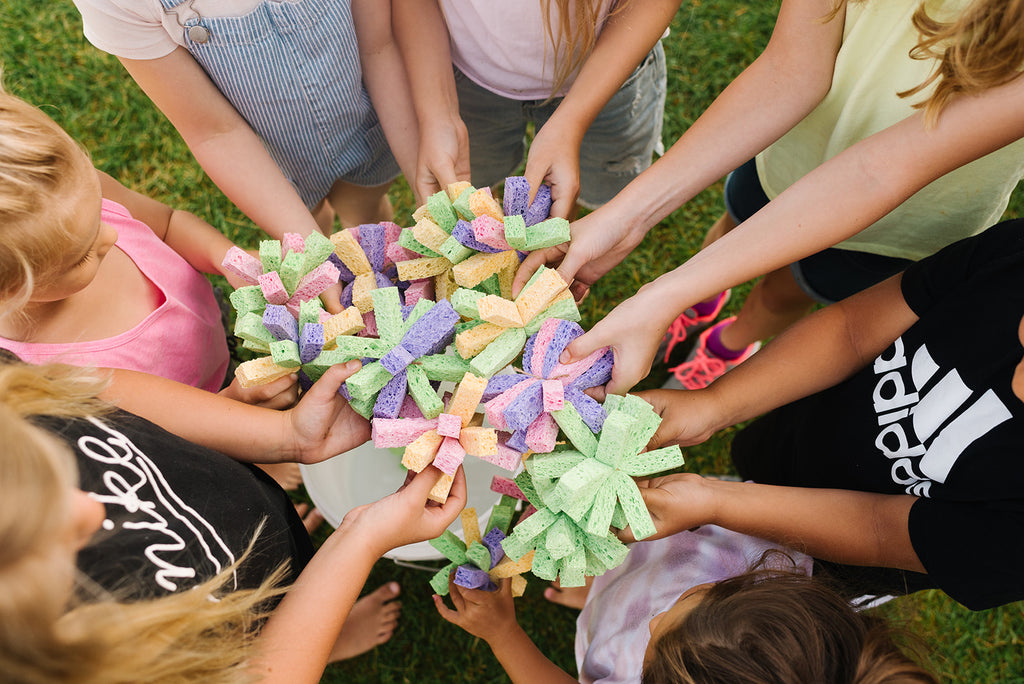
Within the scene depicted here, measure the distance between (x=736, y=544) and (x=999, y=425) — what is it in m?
0.56

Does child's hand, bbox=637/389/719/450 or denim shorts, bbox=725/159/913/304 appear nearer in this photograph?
child's hand, bbox=637/389/719/450

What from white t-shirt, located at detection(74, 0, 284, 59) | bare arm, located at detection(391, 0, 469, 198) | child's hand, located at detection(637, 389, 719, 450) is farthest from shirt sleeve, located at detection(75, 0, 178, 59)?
child's hand, located at detection(637, 389, 719, 450)

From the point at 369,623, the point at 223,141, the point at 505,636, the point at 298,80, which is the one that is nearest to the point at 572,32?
the point at 298,80

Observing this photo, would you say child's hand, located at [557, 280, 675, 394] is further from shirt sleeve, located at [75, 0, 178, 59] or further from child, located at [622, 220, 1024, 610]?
shirt sleeve, located at [75, 0, 178, 59]

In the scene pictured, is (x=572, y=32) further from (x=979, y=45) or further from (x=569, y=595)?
(x=569, y=595)

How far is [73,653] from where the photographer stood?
2.35 ft

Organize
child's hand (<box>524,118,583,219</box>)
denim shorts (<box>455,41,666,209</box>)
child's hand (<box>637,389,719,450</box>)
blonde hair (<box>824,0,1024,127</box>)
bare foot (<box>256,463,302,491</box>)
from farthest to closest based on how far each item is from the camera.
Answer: bare foot (<box>256,463,302,491</box>), denim shorts (<box>455,41,666,209</box>), child's hand (<box>524,118,583,219</box>), child's hand (<box>637,389,719,450</box>), blonde hair (<box>824,0,1024,127</box>)

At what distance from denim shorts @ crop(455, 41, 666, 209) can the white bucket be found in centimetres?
93

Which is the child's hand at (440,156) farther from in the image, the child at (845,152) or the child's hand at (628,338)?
the child's hand at (628,338)

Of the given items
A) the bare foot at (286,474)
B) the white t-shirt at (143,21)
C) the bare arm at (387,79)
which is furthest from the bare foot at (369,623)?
the white t-shirt at (143,21)

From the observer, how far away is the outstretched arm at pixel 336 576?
3.43 feet

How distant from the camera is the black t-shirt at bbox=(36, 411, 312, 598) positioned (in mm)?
921

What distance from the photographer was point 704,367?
7.61 feet

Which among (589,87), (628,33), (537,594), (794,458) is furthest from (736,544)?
(628,33)
